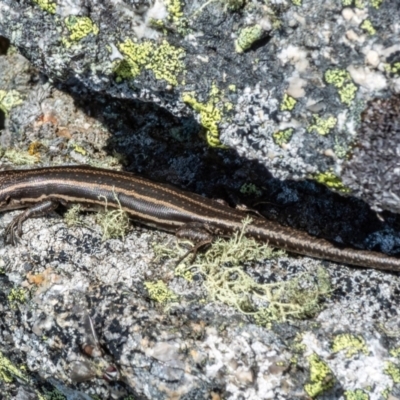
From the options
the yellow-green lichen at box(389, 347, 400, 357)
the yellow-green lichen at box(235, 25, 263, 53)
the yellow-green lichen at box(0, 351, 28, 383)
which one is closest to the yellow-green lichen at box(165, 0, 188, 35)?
the yellow-green lichen at box(235, 25, 263, 53)

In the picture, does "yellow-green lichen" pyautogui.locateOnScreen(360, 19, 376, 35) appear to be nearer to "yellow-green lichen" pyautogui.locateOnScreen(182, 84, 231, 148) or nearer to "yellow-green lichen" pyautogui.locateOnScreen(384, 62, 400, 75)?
"yellow-green lichen" pyautogui.locateOnScreen(384, 62, 400, 75)

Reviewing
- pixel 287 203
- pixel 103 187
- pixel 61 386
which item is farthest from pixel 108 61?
pixel 61 386

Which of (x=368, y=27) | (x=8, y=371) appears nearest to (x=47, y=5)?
(x=368, y=27)

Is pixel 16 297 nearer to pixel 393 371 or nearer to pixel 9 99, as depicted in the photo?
pixel 9 99

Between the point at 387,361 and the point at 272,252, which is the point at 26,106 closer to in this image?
the point at 272,252

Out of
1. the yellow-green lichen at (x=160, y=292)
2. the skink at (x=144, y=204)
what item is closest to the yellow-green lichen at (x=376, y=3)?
the skink at (x=144, y=204)

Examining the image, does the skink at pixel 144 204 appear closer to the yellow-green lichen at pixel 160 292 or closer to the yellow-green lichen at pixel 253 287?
the yellow-green lichen at pixel 253 287
